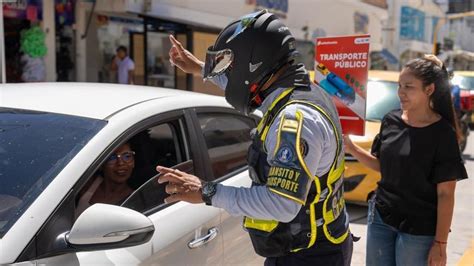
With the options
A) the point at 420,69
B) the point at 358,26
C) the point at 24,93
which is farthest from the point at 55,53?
the point at 358,26

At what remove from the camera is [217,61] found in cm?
197

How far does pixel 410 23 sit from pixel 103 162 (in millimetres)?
37222

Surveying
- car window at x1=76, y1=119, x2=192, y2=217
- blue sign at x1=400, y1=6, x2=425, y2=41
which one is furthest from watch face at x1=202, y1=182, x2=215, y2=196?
blue sign at x1=400, y1=6, x2=425, y2=41

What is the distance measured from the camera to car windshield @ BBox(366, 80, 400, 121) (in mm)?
7320

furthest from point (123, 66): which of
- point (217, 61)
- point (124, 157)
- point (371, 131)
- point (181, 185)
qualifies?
point (181, 185)

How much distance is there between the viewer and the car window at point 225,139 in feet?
9.86

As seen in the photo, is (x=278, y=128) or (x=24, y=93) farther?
(x=24, y=93)

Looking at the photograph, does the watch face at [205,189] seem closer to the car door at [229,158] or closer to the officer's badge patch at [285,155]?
the officer's badge patch at [285,155]

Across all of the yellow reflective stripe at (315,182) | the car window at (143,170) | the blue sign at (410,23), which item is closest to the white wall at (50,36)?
the car window at (143,170)

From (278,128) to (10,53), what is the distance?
1025cm

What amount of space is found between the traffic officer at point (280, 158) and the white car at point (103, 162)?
385 millimetres

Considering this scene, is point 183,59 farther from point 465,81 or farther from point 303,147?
point 465,81

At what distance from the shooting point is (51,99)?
99.7 inches

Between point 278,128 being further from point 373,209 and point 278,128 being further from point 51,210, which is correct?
point 373,209
